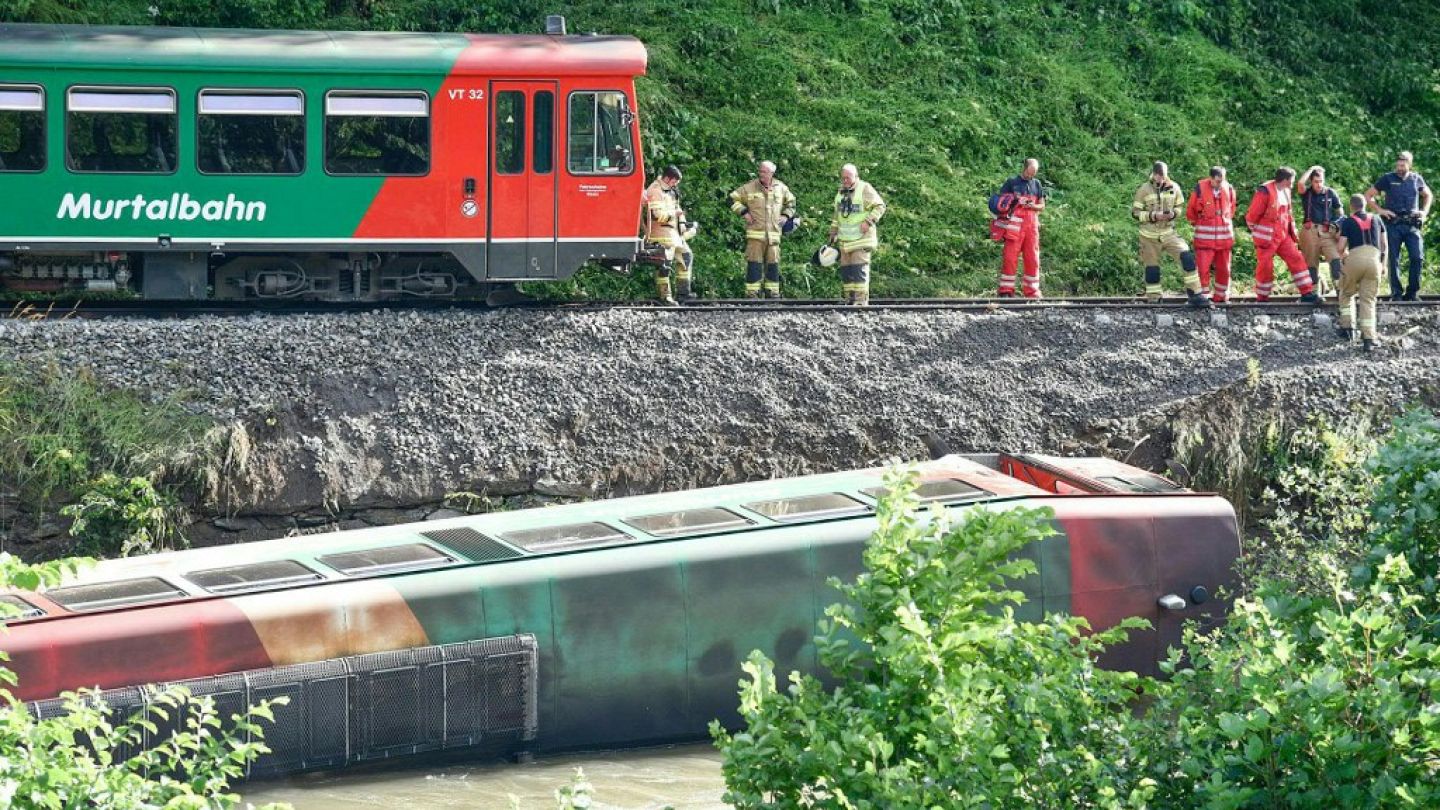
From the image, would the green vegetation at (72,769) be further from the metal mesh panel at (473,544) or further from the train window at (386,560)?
the metal mesh panel at (473,544)

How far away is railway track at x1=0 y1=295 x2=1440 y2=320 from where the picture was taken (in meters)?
17.3

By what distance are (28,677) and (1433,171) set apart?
22.9 metres

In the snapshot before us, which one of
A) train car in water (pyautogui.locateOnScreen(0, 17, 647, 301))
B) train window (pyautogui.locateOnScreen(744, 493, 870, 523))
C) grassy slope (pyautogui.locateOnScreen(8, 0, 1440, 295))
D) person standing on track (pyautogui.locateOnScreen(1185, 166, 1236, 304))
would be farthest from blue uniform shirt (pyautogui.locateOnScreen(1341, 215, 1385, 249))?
train window (pyautogui.locateOnScreen(744, 493, 870, 523))

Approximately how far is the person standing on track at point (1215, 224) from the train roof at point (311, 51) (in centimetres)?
649

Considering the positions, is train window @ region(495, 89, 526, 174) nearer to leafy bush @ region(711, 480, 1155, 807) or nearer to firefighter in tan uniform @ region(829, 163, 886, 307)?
firefighter in tan uniform @ region(829, 163, 886, 307)

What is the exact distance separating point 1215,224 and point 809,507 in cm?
853

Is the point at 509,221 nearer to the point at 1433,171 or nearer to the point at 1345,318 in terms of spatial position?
the point at 1345,318

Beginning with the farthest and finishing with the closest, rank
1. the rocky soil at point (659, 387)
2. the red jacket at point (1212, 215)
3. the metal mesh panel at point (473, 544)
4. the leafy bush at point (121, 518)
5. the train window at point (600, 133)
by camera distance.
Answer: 1. the red jacket at point (1212, 215)
2. the train window at point (600, 133)
3. the rocky soil at point (659, 387)
4. the leafy bush at point (121, 518)
5. the metal mesh panel at point (473, 544)

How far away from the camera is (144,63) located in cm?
1714

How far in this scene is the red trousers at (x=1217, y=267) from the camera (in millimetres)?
19859

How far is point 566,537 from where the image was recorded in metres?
12.8

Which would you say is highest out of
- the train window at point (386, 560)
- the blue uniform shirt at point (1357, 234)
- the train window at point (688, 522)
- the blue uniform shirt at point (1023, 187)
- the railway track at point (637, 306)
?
the blue uniform shirt at point (1023, 187)

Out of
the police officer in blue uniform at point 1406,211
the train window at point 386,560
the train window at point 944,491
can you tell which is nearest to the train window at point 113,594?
the train window at point 386,560

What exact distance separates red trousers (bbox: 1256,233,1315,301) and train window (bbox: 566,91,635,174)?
24.1 ft
